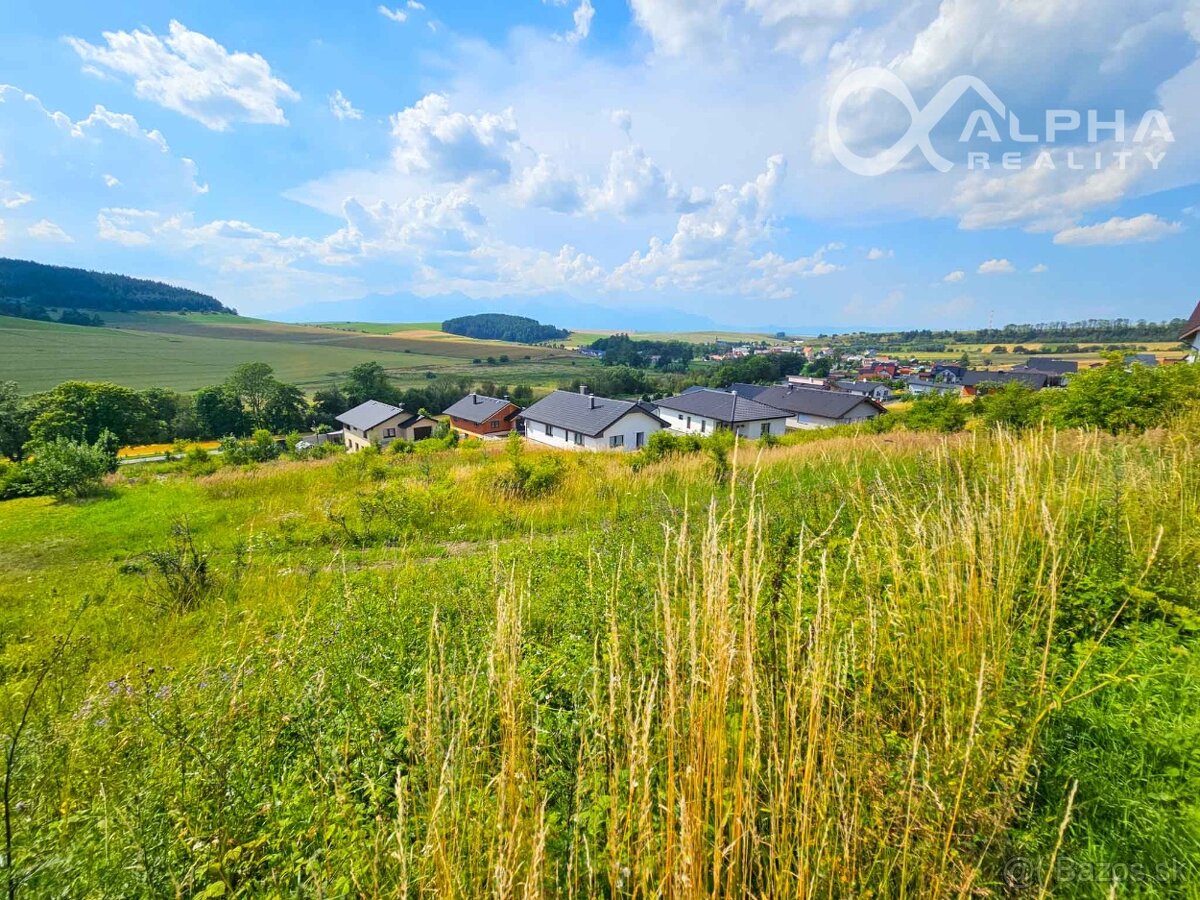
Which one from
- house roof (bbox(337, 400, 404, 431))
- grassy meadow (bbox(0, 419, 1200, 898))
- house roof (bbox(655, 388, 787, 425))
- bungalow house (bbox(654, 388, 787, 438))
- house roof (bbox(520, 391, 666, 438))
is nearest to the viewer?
grassy meadow (bbox(0, 419, 1200, 898))

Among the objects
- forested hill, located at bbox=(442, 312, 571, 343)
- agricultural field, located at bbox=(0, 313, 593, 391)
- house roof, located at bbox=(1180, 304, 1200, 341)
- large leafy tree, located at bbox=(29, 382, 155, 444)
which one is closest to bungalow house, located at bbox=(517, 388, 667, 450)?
house roof, located at bbox=(1180, 304, 1200, 341)

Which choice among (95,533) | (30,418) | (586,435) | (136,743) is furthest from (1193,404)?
(30,418)

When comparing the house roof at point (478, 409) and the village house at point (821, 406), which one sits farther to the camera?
the house roof at point (478, 409)

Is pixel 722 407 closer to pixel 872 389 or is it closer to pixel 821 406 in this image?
pixel 821 406

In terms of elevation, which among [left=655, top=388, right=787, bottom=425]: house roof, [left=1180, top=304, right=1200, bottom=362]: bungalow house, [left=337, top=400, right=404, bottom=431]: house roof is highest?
[left=1180, top=304, right=1200, bottom=362]: bungalow house

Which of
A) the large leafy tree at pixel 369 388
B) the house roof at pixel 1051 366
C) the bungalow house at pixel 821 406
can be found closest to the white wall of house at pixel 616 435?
the bungalow house at pixel 821 406

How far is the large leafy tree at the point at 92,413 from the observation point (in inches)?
1553

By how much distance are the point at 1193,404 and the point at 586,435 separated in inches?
1252

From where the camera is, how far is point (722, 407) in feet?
138

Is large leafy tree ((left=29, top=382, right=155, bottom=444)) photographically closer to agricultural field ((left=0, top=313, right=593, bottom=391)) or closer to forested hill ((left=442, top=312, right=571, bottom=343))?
agricultural field ((left=0, top=313, right=593, bottom=391))

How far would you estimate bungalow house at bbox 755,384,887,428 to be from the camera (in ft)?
151

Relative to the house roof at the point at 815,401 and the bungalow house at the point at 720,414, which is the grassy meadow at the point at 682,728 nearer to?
the bungalow house at the point at 720,414

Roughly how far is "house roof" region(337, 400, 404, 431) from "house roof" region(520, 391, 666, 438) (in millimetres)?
16538

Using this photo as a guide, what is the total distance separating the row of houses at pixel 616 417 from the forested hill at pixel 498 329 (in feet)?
446
